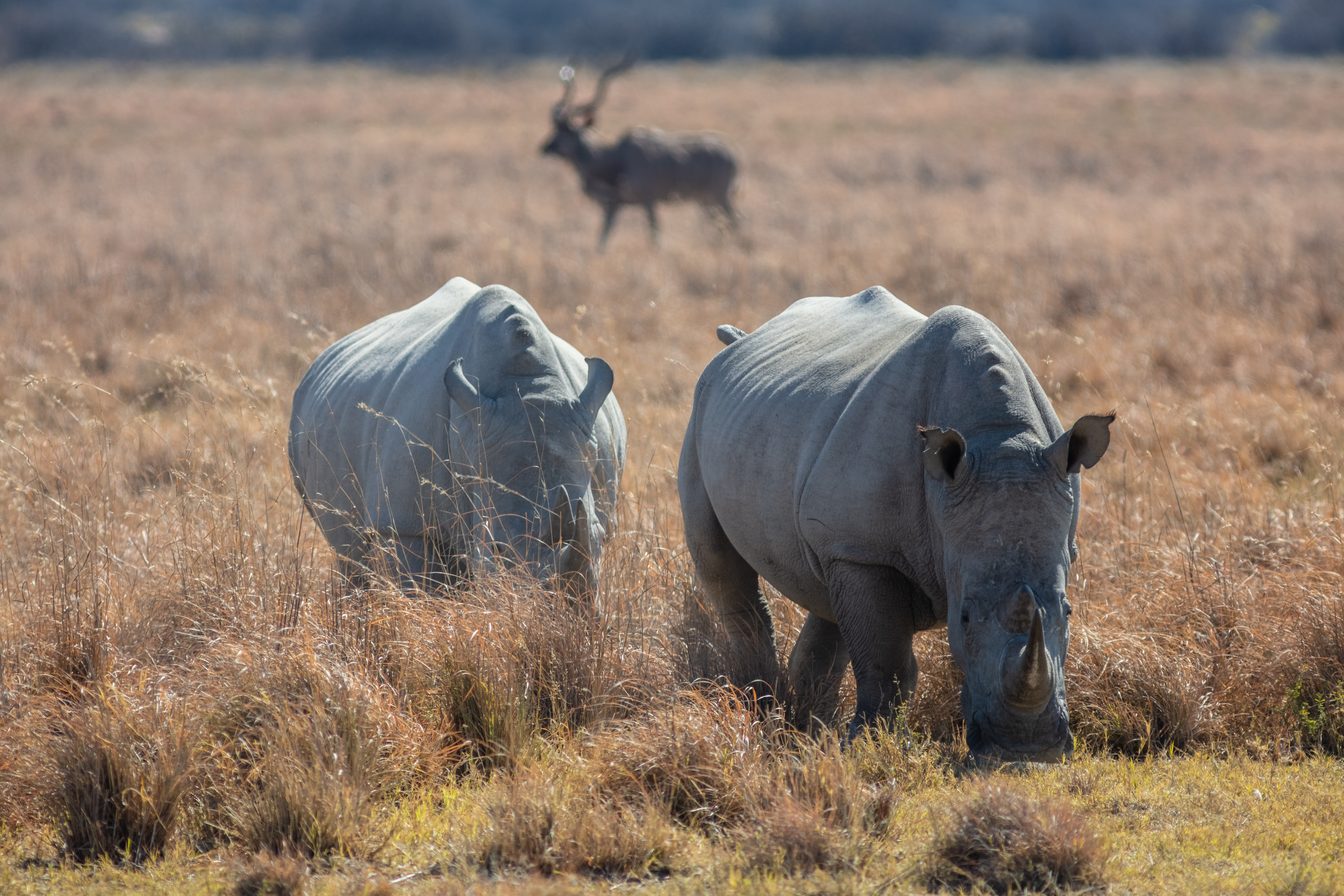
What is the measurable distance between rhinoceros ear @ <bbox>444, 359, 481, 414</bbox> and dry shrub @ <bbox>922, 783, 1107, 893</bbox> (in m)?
2.41

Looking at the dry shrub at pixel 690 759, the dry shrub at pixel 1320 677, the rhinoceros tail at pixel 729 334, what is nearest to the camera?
the dry shrub at pixel 690 759

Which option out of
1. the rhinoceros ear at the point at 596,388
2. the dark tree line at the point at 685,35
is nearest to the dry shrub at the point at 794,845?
the rhinoceros ear at the point at 596,388

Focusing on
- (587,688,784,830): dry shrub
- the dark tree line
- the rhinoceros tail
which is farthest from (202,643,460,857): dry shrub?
the dark tree line

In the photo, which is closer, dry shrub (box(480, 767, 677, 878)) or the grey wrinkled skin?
dry shrub (box(480, 767, 677, 878))

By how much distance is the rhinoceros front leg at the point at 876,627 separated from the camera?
4203 mm

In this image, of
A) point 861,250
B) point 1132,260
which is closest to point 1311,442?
point 1132,260

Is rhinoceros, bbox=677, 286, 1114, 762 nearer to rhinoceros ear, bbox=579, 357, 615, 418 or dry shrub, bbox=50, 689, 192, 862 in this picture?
rhinoceros ear, bbox=579, 357, 615, 418

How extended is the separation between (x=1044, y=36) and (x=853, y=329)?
72875mm

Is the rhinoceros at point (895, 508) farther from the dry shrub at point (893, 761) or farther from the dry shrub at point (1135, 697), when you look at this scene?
the dry shrub at point (1135, 697)

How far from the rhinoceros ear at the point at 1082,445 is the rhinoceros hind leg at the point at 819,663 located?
4.65ft

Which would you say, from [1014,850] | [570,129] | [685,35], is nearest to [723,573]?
[1014,850]

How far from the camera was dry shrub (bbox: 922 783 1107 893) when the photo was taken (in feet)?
11.7

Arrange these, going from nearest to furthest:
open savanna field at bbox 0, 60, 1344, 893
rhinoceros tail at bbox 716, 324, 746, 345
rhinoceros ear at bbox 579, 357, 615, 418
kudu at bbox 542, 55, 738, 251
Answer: open savanna field at bbox 0, 60, 1344, 893, rhinoceros ear at bbox 579, 357, 615, 418, rhinoceros tail at bbox 716, 324, 746, 345, kudu at bbox 542, 55, 738, 251

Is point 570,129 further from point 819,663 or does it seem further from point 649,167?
point 819,663
